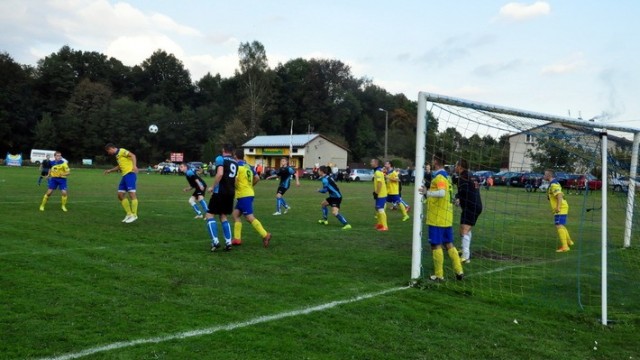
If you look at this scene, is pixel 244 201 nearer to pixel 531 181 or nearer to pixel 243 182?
A: pixel 243 182

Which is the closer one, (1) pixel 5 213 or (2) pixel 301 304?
(2) pixel 301 304

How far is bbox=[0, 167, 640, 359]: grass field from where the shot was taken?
4754 mm

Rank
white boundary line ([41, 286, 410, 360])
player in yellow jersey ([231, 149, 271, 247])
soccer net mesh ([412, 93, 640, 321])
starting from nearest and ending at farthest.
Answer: white boundary line ([41, 286, 410, 360]) → soccer net mesh ([412, 93, 640, 321]) → player in yellow jersey ([231, 149, 271, 247])

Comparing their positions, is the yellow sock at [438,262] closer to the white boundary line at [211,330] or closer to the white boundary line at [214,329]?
the white boundary line at [214,329]

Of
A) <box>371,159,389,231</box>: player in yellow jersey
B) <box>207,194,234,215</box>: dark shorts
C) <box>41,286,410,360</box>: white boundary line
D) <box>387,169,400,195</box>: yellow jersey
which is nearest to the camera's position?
<box>41,286,410,360</box>: white boundary line

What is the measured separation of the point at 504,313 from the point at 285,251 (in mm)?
4526

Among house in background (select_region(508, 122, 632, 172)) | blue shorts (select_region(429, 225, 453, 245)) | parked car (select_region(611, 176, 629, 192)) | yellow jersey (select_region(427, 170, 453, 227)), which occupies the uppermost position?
house in background (select_region(508, 122, 632, 172))

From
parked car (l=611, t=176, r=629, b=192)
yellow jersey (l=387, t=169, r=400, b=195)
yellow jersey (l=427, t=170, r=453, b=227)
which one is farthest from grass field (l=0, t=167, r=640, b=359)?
yellow jersey (l=387, t=169, r=400, b=195)

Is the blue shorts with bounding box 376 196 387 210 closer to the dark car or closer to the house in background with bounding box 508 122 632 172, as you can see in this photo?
the dark car

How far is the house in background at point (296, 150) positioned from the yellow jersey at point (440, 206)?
58590 millimetres

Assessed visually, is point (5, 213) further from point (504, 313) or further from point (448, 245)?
point (504, 313)

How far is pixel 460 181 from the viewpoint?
9.10 meters

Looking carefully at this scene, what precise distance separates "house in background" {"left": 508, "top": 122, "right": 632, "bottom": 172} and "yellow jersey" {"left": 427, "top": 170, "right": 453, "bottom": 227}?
1.53 m

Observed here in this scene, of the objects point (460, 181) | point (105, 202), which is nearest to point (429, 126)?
point (460, 181)
